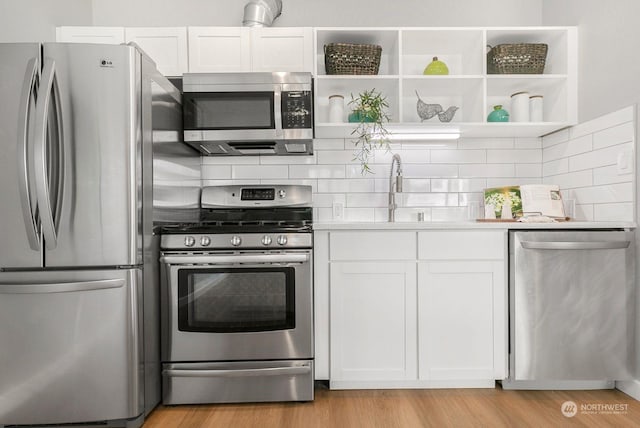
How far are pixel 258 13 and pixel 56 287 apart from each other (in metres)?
1.96

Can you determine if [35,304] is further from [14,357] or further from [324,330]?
[324,330]

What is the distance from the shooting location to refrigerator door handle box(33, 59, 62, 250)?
1.71m

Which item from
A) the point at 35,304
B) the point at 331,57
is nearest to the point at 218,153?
the point at 331,57

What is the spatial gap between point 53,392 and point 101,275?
0.56 m

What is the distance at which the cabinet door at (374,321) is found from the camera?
2203mm

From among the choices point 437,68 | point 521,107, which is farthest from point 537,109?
point 437,68

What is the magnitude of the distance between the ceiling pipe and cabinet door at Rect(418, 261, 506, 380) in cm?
182

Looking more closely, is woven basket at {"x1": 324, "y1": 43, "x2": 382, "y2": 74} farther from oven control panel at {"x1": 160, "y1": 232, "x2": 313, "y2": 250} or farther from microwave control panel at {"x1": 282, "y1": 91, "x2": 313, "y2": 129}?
oven control panel at {"x1": 160, "y1": 232, "x2": 313, "y2": 250}

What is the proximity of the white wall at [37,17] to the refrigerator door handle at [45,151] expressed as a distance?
2.16 feet

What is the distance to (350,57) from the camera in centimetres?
257

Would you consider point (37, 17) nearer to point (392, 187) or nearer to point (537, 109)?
point (392, 187)

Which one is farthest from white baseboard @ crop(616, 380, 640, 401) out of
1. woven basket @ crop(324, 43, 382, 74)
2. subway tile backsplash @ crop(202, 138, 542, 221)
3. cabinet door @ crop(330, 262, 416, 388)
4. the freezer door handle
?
the freezer door handle

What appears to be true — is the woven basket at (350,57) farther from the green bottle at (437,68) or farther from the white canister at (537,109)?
the white canister at (537,109)

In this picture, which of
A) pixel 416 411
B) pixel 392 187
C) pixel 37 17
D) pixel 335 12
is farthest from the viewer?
pixel 335 12
